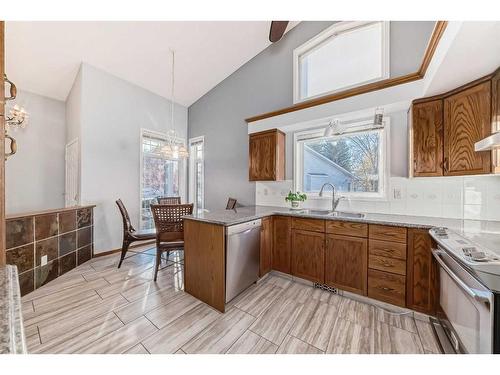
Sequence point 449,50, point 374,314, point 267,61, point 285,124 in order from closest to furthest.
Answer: point 449,50 < point 374,314 < point 285,124 < point 267,61

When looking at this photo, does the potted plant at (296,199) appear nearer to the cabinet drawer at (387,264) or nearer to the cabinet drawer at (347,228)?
the cabinet drawer at (347,228)

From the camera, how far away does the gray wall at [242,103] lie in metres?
2.97

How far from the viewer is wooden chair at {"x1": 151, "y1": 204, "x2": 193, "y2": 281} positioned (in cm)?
246

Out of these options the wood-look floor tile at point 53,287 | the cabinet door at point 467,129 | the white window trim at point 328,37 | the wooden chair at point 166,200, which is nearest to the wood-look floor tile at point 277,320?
the cabinet door at point 467,129

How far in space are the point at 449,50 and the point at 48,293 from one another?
4319mm

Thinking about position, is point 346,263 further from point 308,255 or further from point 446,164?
point 446,164

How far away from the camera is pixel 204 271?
2012mm

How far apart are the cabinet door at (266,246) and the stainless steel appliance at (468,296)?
5.11 ft

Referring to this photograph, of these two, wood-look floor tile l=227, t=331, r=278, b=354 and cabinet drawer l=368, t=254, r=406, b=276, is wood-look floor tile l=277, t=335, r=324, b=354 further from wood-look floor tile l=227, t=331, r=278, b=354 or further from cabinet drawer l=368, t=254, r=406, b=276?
cabinet drawer l=368, t=254, r=406, b=276

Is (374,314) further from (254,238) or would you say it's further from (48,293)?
(48,293)

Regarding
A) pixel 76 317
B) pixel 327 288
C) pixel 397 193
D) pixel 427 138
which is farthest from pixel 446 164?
pixel 76 317

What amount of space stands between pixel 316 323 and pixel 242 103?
3715 mm

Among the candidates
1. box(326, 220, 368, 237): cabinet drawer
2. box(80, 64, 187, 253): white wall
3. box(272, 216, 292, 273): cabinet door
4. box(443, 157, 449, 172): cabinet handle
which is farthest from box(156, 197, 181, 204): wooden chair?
box(443, 157, 449, 172): cabinet handle
